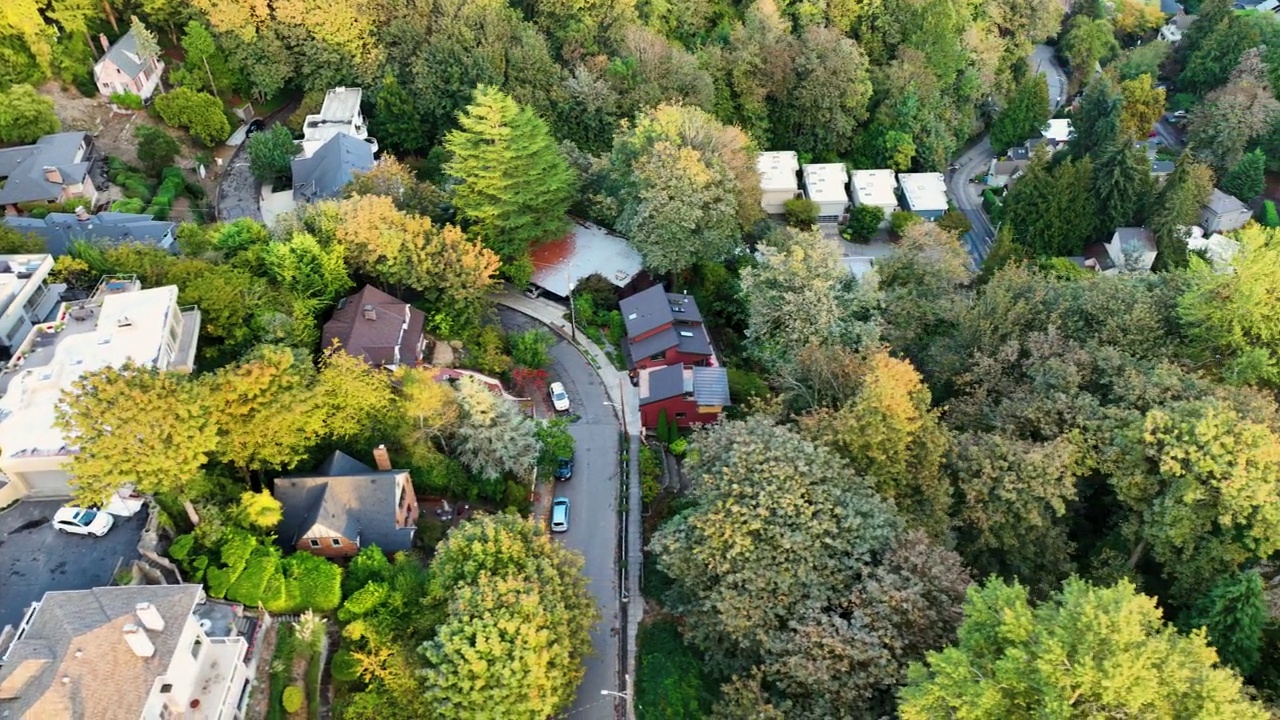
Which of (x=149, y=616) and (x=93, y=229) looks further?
(x=93, y=229)

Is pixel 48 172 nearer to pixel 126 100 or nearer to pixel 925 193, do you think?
pixel 126 100

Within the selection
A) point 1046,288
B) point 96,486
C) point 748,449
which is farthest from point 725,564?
point 1046,288

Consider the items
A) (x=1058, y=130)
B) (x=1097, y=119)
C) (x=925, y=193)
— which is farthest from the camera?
(x=1058, y=130)

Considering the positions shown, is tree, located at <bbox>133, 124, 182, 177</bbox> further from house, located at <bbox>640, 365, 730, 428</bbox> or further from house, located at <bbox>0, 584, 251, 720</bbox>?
house, located at <bbox>0, 584, 251, 720</bbox>

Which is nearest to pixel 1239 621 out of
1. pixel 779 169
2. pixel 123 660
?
pixel 123 660

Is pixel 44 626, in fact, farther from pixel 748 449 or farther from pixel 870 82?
pixel 870 82

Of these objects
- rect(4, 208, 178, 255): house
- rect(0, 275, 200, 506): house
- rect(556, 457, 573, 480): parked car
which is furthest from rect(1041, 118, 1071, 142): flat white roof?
rect(0, 275, 200, 506): house

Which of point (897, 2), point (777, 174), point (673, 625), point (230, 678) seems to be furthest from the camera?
point (897, 2)
